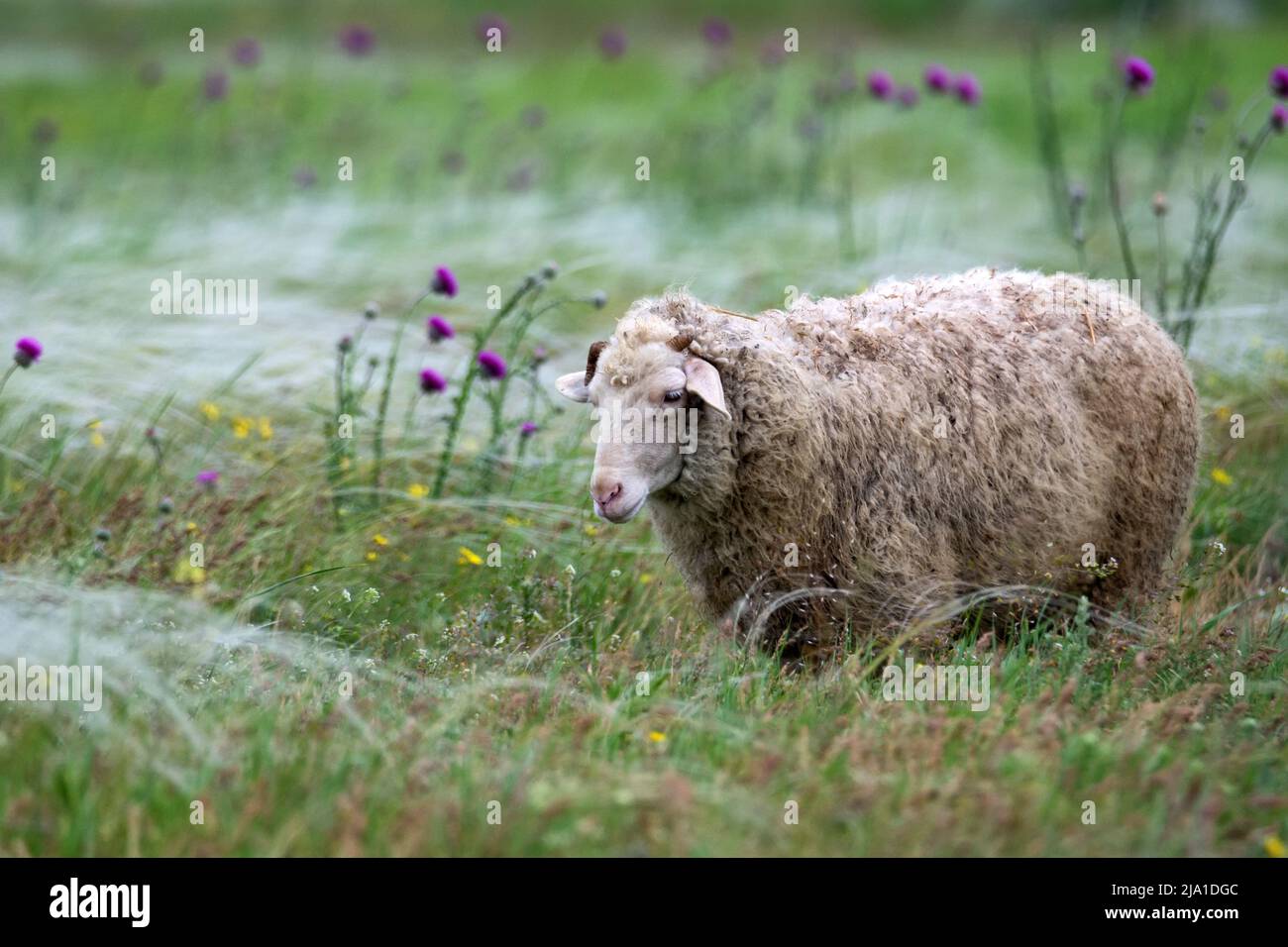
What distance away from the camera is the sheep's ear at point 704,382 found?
4207 mm

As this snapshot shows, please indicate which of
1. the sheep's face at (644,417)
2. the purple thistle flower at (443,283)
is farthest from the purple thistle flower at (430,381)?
the sheep's face at (644,417)

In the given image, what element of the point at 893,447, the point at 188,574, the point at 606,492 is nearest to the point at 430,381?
the point at 188,574

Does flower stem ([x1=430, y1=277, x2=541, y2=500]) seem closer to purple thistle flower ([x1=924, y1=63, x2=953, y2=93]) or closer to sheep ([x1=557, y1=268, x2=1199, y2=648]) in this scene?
sheep ([x1=557, y1=268, x2=1199, y2=648])

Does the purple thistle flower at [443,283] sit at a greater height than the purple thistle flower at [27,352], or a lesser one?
greater

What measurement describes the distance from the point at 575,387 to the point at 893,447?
987 millimetres

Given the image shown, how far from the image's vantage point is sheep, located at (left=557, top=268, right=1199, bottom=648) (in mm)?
4371

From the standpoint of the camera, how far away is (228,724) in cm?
367

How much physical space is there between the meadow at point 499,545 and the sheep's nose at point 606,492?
53 centimetres

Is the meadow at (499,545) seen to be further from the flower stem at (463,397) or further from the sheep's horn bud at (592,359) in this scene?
the sheep's horn bud at (592,359)

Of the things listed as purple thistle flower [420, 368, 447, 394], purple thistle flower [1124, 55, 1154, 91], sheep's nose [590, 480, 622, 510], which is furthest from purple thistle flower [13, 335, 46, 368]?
purple thistle flower [1124, 55, 1154, 91]

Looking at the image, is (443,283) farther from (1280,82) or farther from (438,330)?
(1280,82)
